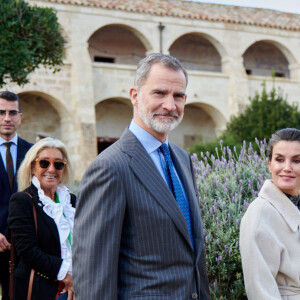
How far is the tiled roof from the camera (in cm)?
2177

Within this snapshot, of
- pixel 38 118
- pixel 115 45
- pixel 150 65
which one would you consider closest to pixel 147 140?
pixel 150 65

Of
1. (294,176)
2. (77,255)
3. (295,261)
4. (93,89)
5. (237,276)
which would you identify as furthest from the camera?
(93,89)

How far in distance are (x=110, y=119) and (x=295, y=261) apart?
21122mm

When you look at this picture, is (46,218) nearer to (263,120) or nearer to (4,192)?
(4,192)

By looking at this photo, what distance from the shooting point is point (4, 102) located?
4.41 metres

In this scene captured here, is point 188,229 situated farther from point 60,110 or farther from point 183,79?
point 60,110

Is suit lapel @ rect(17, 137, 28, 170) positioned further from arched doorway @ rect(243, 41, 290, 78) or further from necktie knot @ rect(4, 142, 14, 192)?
arched doorway @ rect(243, 41, 290, 78)

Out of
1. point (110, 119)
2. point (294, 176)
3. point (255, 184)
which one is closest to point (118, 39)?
point (110, 119)

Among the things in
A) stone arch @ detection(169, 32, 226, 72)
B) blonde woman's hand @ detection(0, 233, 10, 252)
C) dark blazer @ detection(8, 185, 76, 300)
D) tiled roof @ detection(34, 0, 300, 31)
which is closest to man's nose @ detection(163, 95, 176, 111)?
dark blazer @ detection(8, 185, 76, 300)

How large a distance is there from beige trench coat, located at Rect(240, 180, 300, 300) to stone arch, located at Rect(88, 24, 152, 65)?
819 inches

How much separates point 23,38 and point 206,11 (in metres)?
15.7

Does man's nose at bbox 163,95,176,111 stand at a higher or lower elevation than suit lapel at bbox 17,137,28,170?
lower

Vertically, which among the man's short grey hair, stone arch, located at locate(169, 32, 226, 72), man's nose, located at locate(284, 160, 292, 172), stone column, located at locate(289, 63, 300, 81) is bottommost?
man's nose, located at locate(284, 160, 292, 172)

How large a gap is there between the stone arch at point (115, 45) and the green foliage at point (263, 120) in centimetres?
626
